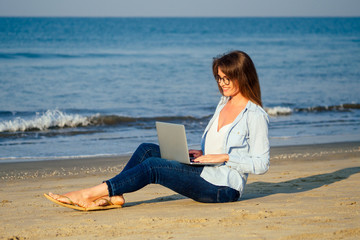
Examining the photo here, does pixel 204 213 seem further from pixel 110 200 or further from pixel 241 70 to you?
pixel 241 70

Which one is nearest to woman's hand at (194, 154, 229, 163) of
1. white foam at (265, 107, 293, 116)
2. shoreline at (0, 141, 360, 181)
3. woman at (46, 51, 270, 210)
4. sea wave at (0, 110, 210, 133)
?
woman at (46, 51, 270, 210)

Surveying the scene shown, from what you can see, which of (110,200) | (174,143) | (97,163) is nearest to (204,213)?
(174,143)

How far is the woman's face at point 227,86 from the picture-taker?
4.13 metres

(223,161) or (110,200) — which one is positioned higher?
(223,161)

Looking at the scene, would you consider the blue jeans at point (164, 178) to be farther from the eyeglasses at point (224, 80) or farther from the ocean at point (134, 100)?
the ocean at point (134, 100)

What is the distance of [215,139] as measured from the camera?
14.0 ft

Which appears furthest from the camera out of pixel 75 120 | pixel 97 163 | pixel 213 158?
pixel 75 120

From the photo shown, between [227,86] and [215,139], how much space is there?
472 millimetres

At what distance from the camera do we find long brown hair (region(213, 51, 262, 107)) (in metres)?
4.05

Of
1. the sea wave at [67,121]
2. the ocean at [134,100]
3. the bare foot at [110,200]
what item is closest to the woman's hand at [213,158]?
the bare foot at [110,200]

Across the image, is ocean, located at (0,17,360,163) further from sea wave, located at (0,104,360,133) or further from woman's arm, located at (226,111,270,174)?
woman's arm, located at (226,111,270,174)

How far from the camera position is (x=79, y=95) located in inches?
711

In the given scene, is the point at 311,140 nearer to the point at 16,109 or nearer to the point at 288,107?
the point at 288,107

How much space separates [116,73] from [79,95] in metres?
7.12
